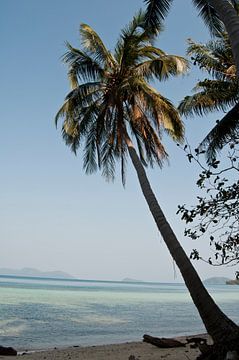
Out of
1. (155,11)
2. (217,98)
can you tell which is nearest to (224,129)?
(217,98)

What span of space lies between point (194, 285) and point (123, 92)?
720 centimetres

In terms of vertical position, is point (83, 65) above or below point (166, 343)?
above

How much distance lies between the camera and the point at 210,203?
6.13 meters

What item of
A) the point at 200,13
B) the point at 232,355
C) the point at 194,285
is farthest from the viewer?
the point at 200,13

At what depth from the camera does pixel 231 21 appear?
21.8ft

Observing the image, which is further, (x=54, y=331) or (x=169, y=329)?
(x=169, y=329)

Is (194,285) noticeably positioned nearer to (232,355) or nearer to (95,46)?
(232,355)

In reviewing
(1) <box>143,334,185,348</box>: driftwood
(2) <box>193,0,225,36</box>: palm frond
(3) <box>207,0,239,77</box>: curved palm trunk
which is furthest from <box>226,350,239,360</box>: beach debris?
(2) <box>193,0,225,36</box>: palm frond

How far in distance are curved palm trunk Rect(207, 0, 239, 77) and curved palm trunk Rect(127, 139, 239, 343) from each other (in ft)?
13.4

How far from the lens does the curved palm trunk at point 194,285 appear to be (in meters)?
6.79

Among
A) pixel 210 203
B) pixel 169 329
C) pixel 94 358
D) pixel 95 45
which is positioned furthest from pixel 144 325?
pixel 210 203

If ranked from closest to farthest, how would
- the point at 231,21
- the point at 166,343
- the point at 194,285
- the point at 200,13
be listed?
the point at 231,21, the point at 194,285, the point at 200,13, the point at 166,343

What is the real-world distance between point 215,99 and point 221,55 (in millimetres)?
1579

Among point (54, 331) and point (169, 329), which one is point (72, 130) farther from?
point (169, 329)
